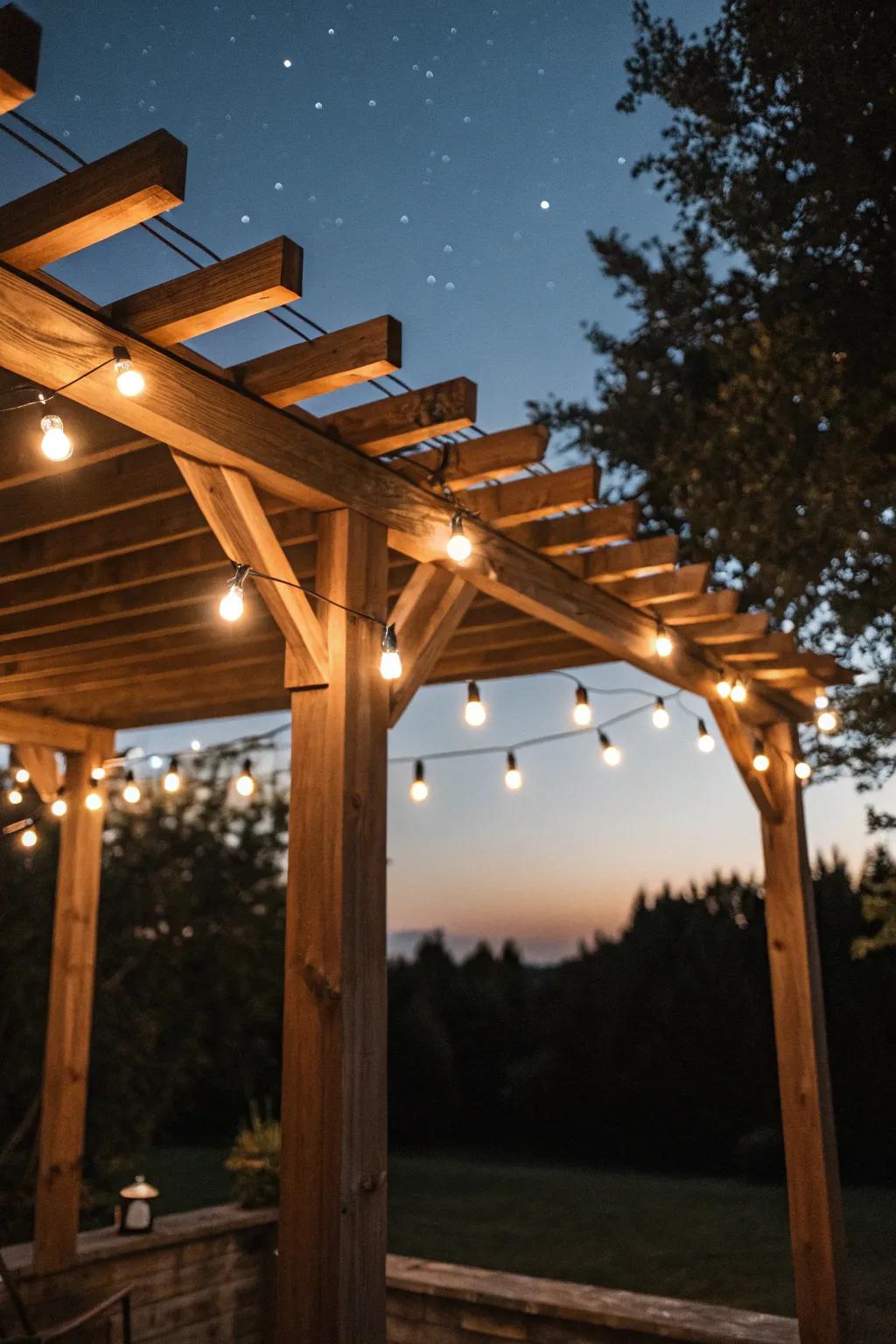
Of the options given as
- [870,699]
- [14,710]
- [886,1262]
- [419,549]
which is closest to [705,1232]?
[886,1262]

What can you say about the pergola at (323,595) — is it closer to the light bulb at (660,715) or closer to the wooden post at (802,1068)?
the wooden post at (802,1068)

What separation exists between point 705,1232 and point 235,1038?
482 cm

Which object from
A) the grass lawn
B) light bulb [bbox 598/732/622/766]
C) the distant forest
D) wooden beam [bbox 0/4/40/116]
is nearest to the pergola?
wooden beam [bbox 0/4/40/116]

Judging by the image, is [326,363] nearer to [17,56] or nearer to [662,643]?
[17,56]

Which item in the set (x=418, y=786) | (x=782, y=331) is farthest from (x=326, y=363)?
(x=782, y=331)

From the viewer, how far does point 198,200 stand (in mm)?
7836

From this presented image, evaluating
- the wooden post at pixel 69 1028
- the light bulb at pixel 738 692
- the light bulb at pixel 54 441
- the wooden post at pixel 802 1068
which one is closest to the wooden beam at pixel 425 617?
the light bulb at pixel 54 441

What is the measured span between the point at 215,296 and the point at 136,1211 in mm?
5133

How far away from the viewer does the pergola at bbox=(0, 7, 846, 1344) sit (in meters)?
2.27

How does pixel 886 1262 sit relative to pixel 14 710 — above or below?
below

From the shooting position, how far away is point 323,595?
2906 mm

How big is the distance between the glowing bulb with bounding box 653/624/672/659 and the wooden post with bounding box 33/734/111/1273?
3178 mm

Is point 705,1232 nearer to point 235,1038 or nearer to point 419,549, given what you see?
point 235,1038

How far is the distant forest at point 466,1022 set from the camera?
8.77 m
